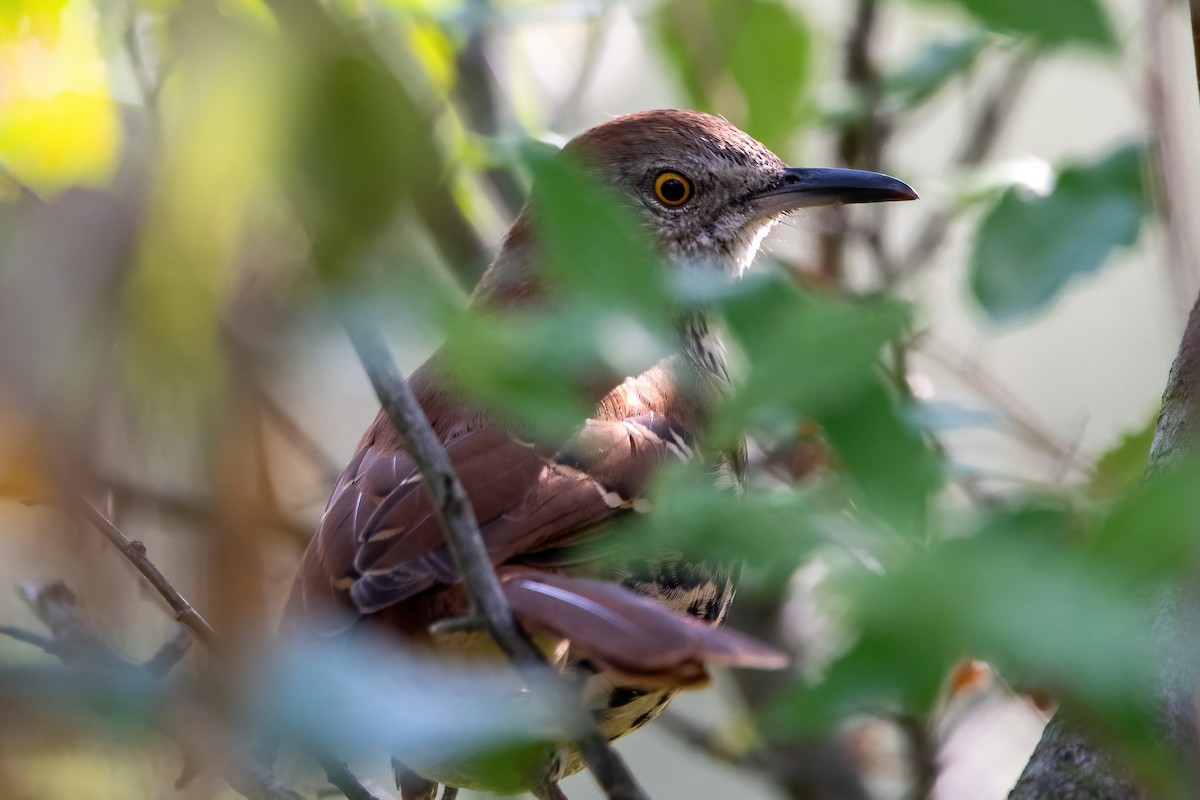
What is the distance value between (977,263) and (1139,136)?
1.69 ft

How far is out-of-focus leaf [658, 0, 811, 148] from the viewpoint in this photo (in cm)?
294

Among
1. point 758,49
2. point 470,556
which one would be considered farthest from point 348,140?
point 758,49

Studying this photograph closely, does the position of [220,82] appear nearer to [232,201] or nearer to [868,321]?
[232,201]

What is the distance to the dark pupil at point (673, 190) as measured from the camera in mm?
3617

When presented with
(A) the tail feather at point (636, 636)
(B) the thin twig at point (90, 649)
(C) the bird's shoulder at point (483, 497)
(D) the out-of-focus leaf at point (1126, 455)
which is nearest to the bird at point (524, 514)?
(C) the bird's shoulder at point (483, 497)

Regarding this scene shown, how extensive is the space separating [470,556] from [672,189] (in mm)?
2462

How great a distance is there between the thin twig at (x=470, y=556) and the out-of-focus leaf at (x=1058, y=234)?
1613 millimetres

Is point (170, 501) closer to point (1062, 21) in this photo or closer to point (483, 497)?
point (1062, 21)

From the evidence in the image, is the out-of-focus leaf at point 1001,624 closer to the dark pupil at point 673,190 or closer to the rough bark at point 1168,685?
the rough bark at point 1168,685

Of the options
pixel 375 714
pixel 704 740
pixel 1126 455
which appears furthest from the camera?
pixel 704 740

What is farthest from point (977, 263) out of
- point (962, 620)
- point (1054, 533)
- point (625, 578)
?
point (962, 620)

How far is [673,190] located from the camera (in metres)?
3.63

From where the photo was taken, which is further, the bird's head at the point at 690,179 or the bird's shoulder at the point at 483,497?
the bird's head at the point at 690,179

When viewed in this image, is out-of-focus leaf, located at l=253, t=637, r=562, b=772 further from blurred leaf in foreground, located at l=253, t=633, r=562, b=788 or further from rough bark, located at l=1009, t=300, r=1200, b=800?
rough bark, located at l=1009, t=300, r=1200, b=800
